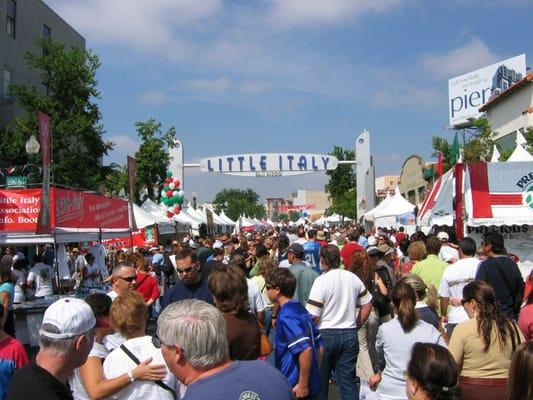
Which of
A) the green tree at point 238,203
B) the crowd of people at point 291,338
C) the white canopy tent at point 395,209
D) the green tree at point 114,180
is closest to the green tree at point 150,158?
the green tree at point 114,180

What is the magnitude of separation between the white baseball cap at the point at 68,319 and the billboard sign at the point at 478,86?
172 feet

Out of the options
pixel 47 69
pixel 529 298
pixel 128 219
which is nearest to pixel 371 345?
pixel 529 298

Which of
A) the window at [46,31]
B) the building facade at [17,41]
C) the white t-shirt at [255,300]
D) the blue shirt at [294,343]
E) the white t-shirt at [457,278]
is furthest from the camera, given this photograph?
the window at [46,31]

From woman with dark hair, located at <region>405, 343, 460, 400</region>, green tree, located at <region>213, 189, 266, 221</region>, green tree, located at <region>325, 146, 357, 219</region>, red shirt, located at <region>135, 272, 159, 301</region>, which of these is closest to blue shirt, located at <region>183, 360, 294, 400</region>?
woman with dark hair, located at <region>405, 343, 460, 400</region>

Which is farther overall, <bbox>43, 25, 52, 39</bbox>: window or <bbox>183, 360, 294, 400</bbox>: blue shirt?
<bbox>43, 25, 52, 39</bbox>: window

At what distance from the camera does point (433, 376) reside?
8.95 ft

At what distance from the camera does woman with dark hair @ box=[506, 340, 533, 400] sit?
2.20 metres

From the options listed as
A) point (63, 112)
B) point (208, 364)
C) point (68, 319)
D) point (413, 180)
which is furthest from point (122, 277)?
point (413, 180)

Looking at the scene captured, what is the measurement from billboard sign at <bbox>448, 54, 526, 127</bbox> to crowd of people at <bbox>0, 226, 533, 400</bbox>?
48.4 meters

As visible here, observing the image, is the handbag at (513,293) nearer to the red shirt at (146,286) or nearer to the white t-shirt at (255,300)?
the white t-shirt at (255,300)

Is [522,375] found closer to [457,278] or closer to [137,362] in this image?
[137,362]

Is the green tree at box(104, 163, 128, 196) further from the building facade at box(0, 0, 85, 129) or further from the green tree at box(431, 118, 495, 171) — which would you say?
the green tree at box(431, 118, 495, 171)

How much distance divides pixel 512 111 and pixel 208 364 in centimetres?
3705

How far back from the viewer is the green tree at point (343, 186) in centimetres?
5128
